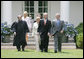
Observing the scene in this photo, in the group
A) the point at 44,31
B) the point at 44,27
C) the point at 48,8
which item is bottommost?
the point at 44,31

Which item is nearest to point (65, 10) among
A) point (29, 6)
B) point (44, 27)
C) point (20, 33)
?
point (29, 6)

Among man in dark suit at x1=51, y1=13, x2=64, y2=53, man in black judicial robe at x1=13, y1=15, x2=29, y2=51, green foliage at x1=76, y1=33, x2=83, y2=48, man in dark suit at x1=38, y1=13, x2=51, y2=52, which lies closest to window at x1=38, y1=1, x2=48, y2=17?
green foliage at x1=76, y1=33, x2=83, y2=48

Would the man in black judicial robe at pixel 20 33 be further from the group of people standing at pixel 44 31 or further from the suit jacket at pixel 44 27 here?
the suit jacket at pixel 44 27

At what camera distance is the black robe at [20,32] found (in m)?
16.8

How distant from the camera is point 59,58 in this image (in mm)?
13711

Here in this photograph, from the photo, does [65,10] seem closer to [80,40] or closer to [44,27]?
[80,40]

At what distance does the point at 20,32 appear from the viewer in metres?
16.9

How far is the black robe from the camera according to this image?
16828 mm

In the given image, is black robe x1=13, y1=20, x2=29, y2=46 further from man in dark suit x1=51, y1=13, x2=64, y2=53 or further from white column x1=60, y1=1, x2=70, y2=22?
white column x1=60, y1=1, x2=70, y2=22

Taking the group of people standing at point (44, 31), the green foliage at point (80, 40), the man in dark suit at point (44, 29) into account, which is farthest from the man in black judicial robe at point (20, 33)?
the green foliage at point (80, 40)

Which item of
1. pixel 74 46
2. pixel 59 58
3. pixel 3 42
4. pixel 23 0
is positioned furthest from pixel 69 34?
pixel 59 58

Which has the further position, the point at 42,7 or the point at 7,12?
the point at 42,7

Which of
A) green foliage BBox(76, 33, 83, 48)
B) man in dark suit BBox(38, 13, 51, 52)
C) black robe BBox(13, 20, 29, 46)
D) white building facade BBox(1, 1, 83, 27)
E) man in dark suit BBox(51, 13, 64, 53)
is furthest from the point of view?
white building facade BBox(1, 1, 83, 27)

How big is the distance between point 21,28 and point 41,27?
3.64ft
